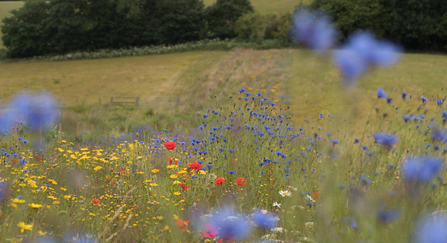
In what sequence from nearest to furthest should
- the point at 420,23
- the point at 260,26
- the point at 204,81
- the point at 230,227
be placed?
the point at 230,227, the point at 204,81, the point at 420,23, the point at 260,26

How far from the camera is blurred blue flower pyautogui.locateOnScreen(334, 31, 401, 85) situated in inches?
66.1

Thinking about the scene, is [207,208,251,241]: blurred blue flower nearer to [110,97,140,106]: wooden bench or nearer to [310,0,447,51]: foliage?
[110,97,140,106]: wooden bench

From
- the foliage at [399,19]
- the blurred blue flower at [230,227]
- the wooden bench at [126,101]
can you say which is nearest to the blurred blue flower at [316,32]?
the blurred blue flower at [230,227]

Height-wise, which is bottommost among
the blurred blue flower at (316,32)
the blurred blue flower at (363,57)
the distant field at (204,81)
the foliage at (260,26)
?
the distant field at (204,81)

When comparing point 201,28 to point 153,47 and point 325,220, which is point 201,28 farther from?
point 325,220

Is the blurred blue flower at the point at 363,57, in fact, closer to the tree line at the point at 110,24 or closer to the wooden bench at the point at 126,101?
the wooden bench at the point at 126,101

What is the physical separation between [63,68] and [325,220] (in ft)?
102

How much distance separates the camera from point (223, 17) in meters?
43.9

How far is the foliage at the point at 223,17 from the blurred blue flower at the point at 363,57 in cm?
4128

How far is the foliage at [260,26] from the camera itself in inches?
1526

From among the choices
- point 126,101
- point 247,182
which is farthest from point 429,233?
point 126,101

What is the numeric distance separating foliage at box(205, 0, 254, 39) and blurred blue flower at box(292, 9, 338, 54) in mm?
40757

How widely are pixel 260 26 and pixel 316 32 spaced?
3883 centimetres

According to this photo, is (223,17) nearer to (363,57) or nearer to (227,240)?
(227,240)
